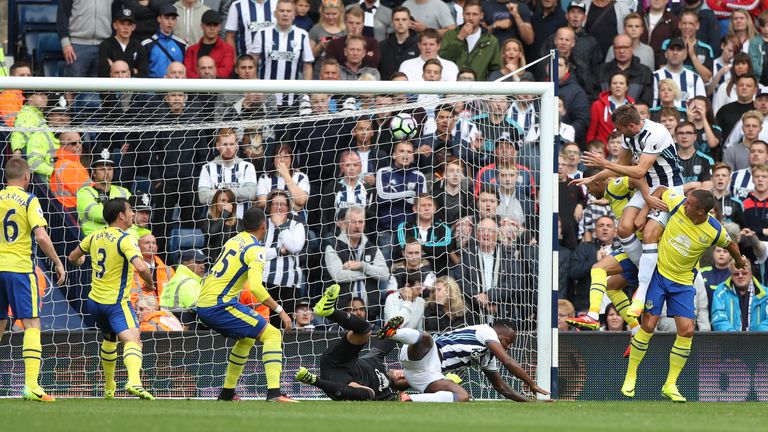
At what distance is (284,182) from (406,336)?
11.4 feet

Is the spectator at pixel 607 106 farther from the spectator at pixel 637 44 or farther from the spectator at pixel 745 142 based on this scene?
the spectator at pixel 745 142

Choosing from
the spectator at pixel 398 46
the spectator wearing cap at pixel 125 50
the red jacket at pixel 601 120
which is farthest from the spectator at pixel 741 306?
the spectator wearing cap at pixel 125 50

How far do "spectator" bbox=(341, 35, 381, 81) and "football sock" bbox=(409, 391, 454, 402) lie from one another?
6.10m

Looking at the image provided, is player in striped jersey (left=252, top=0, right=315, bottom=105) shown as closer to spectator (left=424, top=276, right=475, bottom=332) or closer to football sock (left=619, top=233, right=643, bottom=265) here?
spectator (left=424, top=276, right=475, bottom=332)

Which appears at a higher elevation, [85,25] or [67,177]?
[85,25]

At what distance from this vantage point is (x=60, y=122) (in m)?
16.0

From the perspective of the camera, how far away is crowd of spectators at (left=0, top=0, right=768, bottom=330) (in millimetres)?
14938

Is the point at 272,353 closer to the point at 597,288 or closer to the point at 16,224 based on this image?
the point at 16,224

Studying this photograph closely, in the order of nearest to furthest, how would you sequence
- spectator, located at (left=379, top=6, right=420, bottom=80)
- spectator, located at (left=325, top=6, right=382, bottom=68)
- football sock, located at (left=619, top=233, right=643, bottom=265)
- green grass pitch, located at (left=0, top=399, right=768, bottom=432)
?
green grass pitch, located at (left=0, top=399, right=768, bottom=432) → football sock, located at (left=619, top=233, right=643, bottom=265) → spectator, located at (left=325, top=6, right=382, bottom=68) → spectator, located at (left=379, top=6, right=420, bottom=80)

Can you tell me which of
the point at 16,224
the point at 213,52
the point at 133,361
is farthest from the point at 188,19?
the point at 133,361

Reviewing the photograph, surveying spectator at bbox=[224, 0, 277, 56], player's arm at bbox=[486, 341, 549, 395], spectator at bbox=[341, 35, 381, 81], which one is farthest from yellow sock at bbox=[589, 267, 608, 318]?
spectator at bbox=[224, 0, 277, 56]

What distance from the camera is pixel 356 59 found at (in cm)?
1797

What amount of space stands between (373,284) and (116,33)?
18.7 ft

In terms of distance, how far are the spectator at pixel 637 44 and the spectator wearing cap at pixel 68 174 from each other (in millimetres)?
7835
